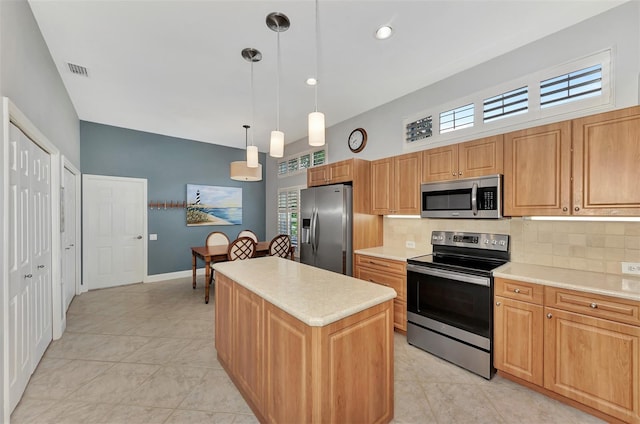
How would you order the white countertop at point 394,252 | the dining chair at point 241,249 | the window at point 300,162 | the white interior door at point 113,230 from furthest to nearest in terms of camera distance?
the window at point 300,162, the white interior door at point 113,230, the dining chair at point 241,249, the white countertop at point 394,252

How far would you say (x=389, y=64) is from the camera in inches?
110

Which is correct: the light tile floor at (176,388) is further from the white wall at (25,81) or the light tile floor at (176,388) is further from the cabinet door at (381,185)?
the cabinet door at (381,185)

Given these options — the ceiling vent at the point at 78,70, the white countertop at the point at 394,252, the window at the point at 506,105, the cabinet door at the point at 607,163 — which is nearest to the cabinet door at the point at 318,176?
the white countertop at the point at 394,252

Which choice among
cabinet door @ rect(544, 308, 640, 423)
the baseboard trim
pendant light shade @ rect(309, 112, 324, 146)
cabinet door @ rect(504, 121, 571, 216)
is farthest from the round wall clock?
the baseboard trim

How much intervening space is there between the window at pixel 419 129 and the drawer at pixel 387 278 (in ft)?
5.83

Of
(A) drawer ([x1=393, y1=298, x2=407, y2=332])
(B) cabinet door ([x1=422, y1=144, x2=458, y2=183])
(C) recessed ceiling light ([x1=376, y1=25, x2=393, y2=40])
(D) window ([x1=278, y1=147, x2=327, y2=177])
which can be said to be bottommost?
(A) drawer ([x1=393, y1=298, x2=407, y2=332])

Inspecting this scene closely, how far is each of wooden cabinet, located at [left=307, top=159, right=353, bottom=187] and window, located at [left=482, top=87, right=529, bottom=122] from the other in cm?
160

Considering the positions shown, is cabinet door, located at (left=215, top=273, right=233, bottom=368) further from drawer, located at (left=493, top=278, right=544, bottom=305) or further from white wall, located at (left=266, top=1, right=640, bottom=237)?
white wall, located at (left=266, top=1, right=640, bottom=237)

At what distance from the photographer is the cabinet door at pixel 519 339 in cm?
198

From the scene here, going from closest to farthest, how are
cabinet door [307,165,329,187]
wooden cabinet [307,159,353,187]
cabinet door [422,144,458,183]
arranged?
cabinet door [422,144,458,183]
wooden cabinet [307,159,353,187]
cabinet door [307,165,329,187]

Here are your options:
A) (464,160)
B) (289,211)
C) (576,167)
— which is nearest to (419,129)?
(464,160)

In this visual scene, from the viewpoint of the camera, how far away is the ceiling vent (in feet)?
9.38

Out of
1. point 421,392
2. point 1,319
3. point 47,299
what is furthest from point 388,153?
point 47,299

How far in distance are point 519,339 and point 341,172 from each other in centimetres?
255
